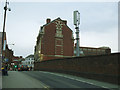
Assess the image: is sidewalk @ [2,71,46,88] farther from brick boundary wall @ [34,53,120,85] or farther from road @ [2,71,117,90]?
brick boundary wall @ [34,53,120,85]

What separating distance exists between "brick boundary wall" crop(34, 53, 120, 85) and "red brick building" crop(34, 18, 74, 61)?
25.9 m

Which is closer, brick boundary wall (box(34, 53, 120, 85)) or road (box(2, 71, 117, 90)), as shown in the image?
road (box(2, 71, 117, 90))

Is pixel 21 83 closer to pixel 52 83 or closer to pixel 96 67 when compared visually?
pixel 52 83

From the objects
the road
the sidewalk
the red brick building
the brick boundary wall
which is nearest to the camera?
the sidewalk

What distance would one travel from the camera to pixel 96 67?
1534cm

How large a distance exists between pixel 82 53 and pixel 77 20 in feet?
188

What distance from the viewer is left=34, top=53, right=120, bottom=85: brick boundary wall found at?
12.6 metres

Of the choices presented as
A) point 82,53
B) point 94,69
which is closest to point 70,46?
point 82,53

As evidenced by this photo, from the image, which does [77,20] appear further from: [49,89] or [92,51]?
[92,51]

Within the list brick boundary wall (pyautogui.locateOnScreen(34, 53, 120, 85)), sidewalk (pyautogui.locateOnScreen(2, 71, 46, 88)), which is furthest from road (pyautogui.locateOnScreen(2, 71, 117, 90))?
brick boundary wall (pyautogui.locateOnScreen(34, 53, 120, 85))

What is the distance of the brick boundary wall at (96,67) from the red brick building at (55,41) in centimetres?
2593

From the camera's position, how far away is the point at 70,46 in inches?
2067

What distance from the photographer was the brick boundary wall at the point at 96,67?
12.6 meters

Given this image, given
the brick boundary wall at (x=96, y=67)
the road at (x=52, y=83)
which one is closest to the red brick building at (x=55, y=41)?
the brick boundary wall at (x=96, y=67)
